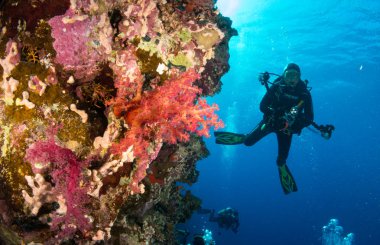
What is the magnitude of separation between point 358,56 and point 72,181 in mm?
33017

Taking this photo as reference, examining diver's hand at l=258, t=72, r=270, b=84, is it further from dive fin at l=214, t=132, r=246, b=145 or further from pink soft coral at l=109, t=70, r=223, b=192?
pink soft coral at l=109, t=70, r=223, b=192

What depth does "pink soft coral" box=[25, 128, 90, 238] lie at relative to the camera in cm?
203

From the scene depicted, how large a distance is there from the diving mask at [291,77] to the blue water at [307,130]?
19.9m

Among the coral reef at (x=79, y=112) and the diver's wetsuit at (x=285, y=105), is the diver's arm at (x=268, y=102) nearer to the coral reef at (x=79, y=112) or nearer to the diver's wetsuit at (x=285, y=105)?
the diver's wetsuit at (x=285, y=105)

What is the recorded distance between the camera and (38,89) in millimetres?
2088

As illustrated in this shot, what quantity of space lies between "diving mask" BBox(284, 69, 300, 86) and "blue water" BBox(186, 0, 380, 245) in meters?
19.9

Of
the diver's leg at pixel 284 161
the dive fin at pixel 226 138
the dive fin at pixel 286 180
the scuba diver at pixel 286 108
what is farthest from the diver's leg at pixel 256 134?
the dive fin at pixel 286 180

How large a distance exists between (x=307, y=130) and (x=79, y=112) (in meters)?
70.4

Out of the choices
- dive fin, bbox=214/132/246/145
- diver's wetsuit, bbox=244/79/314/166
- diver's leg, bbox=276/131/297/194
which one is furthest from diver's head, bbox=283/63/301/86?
dive fin, bbox=214/132/246/145

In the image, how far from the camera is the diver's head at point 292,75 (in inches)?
291

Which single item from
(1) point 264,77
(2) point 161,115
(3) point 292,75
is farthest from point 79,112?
(3) point 292,75

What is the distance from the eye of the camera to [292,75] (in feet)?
24.3

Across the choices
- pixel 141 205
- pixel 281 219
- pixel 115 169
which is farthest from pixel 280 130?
pixel 281 219

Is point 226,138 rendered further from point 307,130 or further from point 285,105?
point 307,130
